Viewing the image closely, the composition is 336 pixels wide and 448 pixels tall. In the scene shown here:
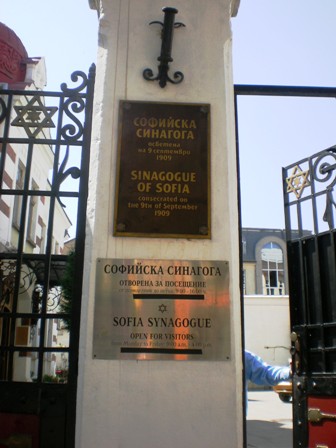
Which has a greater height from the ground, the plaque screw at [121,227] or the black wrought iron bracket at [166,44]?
the black wrought iron bracket at [166,44]

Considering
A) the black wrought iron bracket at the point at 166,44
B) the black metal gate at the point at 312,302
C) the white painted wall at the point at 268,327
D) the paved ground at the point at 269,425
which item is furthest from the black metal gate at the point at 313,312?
the white painted wall at the point at 268,327

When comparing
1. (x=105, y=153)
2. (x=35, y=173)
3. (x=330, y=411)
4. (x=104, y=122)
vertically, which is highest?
(x=35, y=173)

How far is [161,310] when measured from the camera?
3.27 m

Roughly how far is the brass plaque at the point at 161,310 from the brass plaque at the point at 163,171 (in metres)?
0.25

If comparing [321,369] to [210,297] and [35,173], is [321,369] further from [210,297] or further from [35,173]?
[35,173]

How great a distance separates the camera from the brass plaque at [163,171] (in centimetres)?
346

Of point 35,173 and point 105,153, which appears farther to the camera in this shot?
Result: point 35,173

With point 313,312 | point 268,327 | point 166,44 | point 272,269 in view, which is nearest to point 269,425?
point 313,312

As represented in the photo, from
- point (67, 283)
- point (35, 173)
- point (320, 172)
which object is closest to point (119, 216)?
point (67, 283)

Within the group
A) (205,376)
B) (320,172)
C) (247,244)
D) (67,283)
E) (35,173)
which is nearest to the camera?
(205,376)

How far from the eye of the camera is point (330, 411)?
344cm

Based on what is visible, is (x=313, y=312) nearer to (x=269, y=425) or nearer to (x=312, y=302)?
(x=312, y=302)

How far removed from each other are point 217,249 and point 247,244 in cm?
3443

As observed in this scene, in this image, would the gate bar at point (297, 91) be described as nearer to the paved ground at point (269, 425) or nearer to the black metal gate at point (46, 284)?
the black metal gate at point (46, 284)
